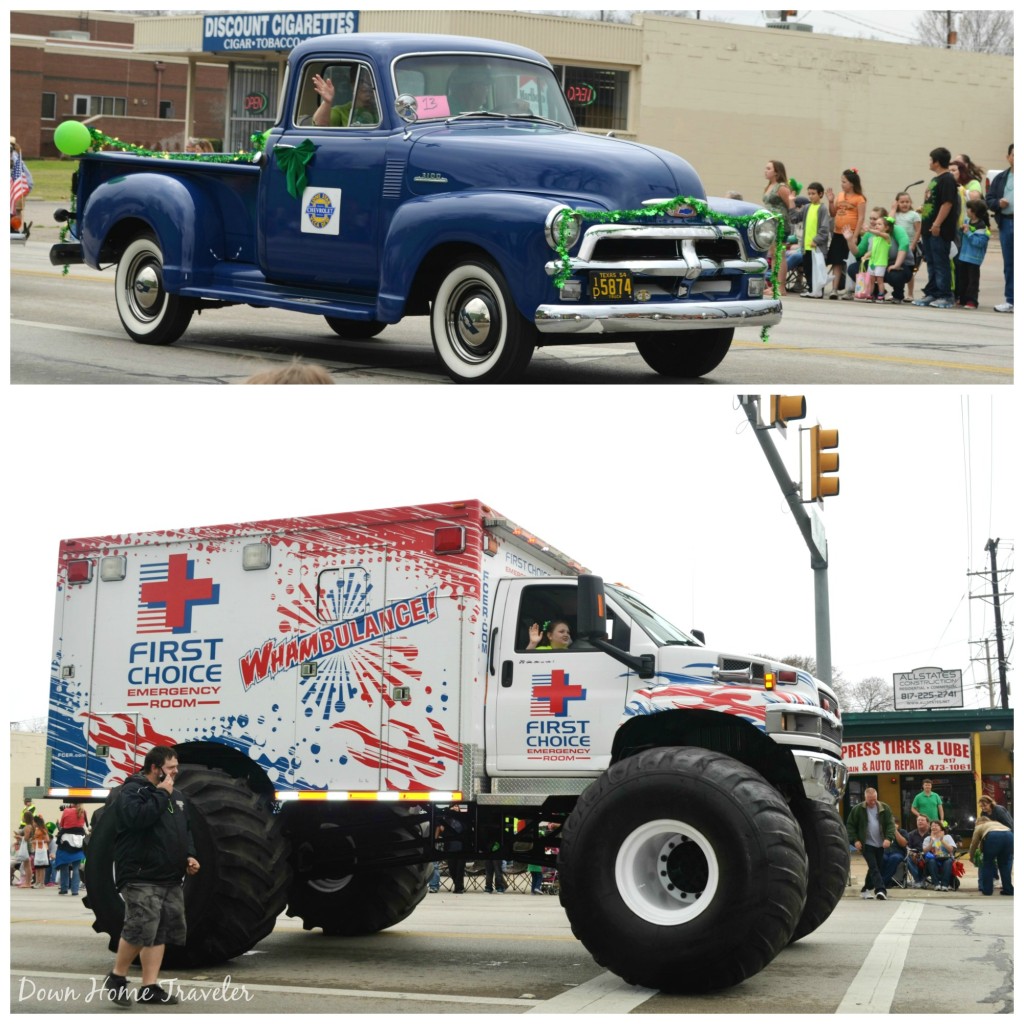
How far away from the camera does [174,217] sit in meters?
14.1

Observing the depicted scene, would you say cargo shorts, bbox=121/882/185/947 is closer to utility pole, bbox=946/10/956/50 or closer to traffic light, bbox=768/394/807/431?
traffic light, bbox=768/394/807/431

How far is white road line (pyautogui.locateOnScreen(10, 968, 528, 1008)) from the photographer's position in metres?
8.70

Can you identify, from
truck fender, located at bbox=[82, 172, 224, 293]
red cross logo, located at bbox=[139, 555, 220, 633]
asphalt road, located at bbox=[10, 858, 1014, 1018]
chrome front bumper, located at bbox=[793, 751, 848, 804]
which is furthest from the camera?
truck fender, located at bbox=[82, 172, 224, 293]

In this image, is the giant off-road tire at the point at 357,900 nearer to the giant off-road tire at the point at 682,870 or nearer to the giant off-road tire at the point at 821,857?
the giant off-road tire at the point at 821,857

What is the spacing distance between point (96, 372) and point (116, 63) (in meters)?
66.2

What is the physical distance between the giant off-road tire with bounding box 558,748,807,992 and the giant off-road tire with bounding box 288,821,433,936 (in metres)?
3.52

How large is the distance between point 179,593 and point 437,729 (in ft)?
7.57

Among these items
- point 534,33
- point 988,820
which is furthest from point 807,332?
point 534,33

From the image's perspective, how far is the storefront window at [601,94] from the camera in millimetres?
46500

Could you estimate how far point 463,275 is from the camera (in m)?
11.9

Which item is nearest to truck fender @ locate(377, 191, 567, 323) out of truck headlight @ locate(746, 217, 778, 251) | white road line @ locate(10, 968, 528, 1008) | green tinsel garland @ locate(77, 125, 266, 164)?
truck headlight @ locate(746, 217, 778, 251)

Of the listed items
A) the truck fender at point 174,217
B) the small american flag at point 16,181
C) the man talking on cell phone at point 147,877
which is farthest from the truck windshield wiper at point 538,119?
the small american flag at point 16,181

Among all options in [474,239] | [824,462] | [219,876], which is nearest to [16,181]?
[824,462]

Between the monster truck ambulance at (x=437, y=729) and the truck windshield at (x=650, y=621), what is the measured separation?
1.1 inches
